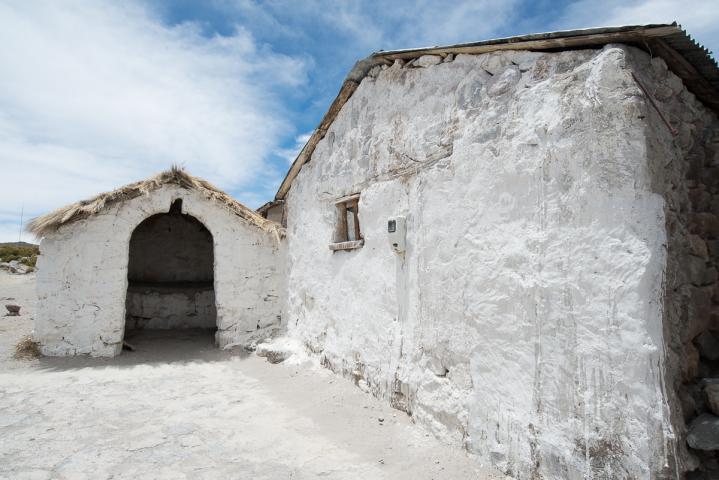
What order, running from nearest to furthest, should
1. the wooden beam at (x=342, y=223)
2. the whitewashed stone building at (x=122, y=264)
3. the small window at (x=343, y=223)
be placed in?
the small window at (x=343, y=223), the wooden beam at (x=342, y=223), the whitewashed stone building at (x=122, y=264)

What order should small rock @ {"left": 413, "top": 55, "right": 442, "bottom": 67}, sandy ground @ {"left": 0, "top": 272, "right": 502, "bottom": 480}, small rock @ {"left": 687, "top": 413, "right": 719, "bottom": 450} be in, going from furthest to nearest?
1. small rock @ {"left": 413, "top": 55, "right": 442, "bottom": 67}
2. sandy ground @ {"left": 0, "top": 272, "right": 502, "bottom": 480}
3. small rock @ {"left": 687, "top": 413, "right": 719, "bottom": 450}

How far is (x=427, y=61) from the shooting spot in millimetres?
4555

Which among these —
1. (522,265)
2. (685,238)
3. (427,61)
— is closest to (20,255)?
(427,61)

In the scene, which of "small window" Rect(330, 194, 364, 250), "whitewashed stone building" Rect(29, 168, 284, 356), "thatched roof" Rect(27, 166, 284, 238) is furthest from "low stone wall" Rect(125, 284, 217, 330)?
"small window" Rect(330, 194, 364, 250)

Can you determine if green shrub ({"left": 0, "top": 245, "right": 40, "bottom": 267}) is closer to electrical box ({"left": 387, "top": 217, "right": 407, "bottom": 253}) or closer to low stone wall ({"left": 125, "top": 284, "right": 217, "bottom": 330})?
low stone wall ({"left": 125, "top": 284, "right": 217, "bottom": 330})

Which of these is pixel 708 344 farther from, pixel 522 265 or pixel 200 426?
pixel 200 426

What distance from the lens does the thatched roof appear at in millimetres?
6613

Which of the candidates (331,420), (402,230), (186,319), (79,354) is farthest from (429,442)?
(186,319)

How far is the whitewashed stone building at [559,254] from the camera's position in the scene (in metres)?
2.59

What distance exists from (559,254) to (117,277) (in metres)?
6.75

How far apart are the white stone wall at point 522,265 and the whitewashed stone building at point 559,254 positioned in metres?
0.01

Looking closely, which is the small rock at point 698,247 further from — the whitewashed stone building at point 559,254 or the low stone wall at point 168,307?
the low stone wall at point 168,307

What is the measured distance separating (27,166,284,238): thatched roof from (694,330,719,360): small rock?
20.0 ft

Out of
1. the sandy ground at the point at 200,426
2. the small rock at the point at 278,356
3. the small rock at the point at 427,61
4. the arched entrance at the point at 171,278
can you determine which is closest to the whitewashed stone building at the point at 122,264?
the sandy ground at the point at 200,426
